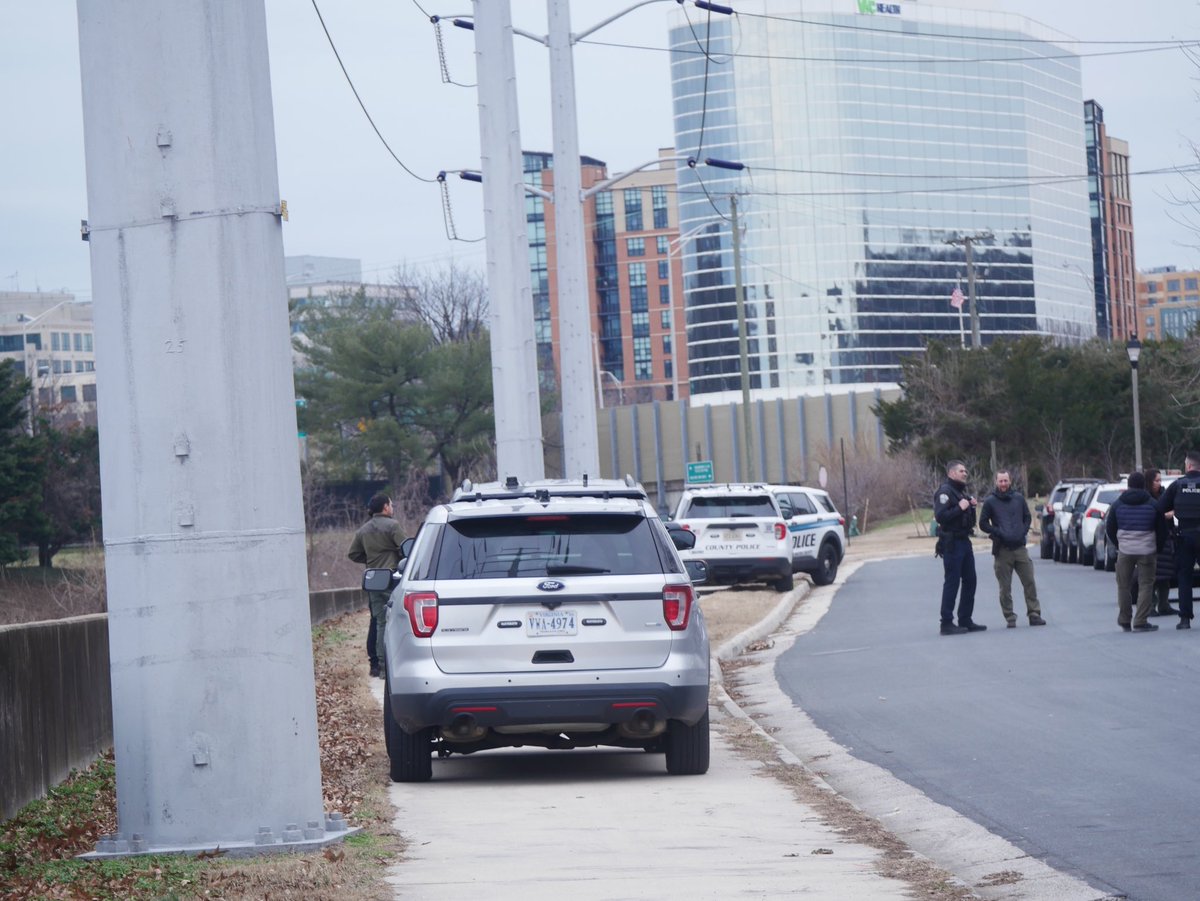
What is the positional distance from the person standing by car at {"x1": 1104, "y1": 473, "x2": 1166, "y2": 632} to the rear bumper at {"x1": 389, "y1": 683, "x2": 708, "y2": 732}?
420 inches

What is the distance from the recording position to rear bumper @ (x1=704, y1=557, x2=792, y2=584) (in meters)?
29.6

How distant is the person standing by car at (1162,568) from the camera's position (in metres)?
20.7

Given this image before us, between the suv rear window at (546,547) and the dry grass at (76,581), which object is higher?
the suv rear window at (546,547)

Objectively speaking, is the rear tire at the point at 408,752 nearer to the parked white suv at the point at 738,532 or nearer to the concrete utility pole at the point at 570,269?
the concrete utility pole at the point at 570,269

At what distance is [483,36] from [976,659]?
9.04 m

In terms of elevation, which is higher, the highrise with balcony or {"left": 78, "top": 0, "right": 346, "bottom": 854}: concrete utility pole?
the highrise with balcony

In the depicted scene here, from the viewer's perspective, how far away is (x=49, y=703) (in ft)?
36.7

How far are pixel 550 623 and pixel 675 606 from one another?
78cm

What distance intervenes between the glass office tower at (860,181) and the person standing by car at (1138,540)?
402ft

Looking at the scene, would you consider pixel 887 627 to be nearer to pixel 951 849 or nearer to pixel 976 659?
pixel 976 659

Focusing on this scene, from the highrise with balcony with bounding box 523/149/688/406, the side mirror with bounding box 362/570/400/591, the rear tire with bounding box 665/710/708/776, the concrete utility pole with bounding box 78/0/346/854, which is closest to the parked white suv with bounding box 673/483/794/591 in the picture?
the side mirror with bounding box 362/570/400/591

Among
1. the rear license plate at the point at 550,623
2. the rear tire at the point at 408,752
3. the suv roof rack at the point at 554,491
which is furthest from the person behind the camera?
the suv roof rack at the point at 554,491

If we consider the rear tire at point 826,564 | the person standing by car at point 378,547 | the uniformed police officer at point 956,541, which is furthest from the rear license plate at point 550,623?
the rear tire at point 826,564

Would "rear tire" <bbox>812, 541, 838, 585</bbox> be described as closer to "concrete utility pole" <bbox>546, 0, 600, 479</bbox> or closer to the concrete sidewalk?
"concrete utility pole" <bbox>546, 0, 600, 479</bbox>
